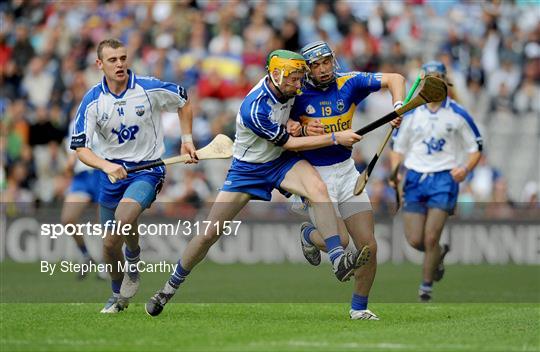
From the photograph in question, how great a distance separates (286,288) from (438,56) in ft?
26.8

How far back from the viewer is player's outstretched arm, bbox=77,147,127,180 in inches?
436

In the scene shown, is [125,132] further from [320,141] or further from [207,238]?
[320,141]

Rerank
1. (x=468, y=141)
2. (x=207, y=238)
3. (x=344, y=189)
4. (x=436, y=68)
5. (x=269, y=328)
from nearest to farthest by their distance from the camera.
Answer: (x=269, y=328) < (x=207, y=238) < (x=344, y=189) < (x=436, y=68) < (x=468, y=141)

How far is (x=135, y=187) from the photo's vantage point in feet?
36.9

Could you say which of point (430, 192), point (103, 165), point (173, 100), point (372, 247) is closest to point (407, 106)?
point (372, 247)

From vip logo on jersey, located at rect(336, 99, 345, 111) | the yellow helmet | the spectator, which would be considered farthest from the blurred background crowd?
the yellow helmet

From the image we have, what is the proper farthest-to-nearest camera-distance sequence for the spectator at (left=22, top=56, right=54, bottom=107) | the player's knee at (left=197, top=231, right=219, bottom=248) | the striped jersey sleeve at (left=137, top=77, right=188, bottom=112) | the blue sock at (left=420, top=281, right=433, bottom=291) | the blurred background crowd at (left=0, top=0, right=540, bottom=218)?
1. the spectator at (left=22, top=56, right=54, bottom=107)
2. the blurred background crowd at (left=0, top=0, right=540, bottom=218)
3. the blue sock at (left=420, top=281, right=433, bottom=291)
4. the striped jersey sleeve at (left=137, top=77, right=188, bottom=112)
5. the player's knee at (left=197, top=231, right=219, bottom=248)

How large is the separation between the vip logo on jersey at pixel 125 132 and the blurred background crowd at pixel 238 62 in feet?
27.8

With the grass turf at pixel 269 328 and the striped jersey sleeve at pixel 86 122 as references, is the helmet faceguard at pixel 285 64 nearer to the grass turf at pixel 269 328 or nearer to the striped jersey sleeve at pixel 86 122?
the striped jersey sleeve at pixel 86 122

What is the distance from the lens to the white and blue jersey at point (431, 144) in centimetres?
1409

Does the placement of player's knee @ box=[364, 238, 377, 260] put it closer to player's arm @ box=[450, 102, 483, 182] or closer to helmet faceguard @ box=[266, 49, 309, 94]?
helmet faceguard @ box=[266, 49, 309, 94]

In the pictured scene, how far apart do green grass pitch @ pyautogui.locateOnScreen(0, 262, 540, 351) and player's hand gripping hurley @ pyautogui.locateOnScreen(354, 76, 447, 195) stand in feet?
3.98

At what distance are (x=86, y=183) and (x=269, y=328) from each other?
679cm

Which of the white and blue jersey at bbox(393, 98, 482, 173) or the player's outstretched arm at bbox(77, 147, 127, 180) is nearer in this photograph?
the player's outstretched arm at bbox(77, 147, 127, 180)
